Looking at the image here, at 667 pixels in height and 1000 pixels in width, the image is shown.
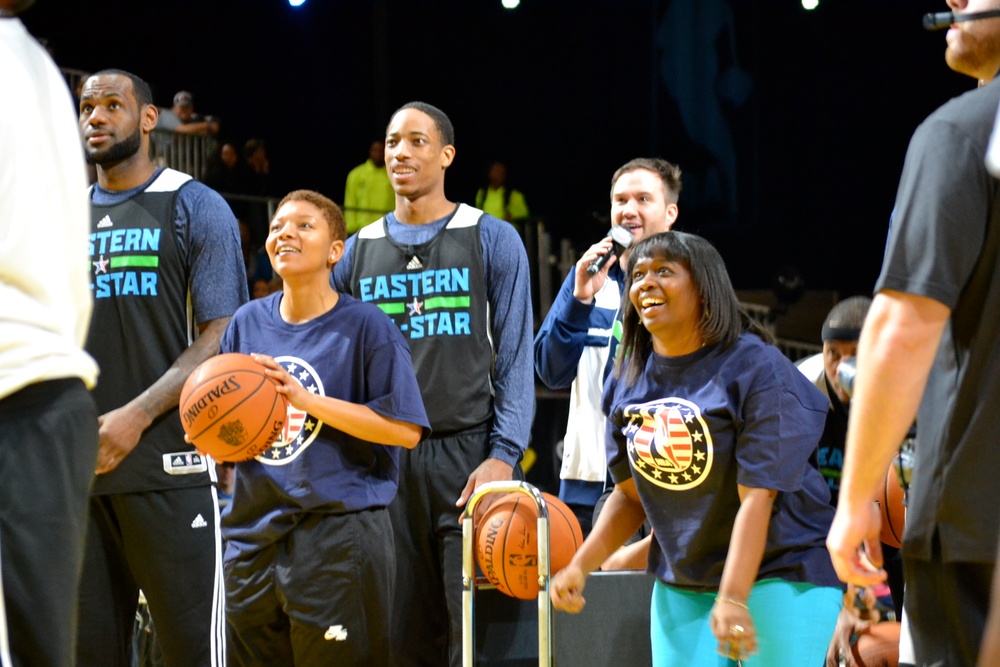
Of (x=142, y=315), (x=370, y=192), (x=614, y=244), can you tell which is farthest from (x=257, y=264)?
(x=142, y=315)

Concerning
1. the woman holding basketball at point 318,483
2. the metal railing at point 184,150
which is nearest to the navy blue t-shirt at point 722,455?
the woman holding basketball at point 318,483

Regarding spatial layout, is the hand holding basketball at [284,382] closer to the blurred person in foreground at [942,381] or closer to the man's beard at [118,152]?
the man's beard at [118,152]

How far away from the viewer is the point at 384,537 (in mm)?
4184

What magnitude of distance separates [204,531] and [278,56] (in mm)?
12095

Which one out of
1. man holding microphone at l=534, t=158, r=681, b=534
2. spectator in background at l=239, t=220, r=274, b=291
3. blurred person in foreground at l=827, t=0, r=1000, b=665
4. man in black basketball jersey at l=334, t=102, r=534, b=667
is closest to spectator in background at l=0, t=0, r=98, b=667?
blurred person in foreground at l=827, t=0, r=1000, b=665

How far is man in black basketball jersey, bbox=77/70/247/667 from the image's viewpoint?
13.3 feet

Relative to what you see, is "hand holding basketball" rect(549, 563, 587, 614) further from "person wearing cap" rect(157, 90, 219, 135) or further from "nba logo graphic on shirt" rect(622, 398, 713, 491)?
"person wearing cap" rect(157, 90, 219, 135)

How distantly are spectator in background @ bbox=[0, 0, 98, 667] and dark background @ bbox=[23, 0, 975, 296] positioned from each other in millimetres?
12066

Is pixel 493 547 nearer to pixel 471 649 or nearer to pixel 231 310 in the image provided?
pixel 471 649

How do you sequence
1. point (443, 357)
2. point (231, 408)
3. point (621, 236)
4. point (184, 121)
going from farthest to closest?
point (184, 121), point (621, 236), point (443, 357), point (231, 408)

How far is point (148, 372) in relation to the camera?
13.9ft

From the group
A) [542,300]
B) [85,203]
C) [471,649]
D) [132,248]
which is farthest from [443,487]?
[542,300]

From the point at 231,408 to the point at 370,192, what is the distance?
894 cm

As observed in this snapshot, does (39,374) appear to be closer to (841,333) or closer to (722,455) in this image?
(722,455)
